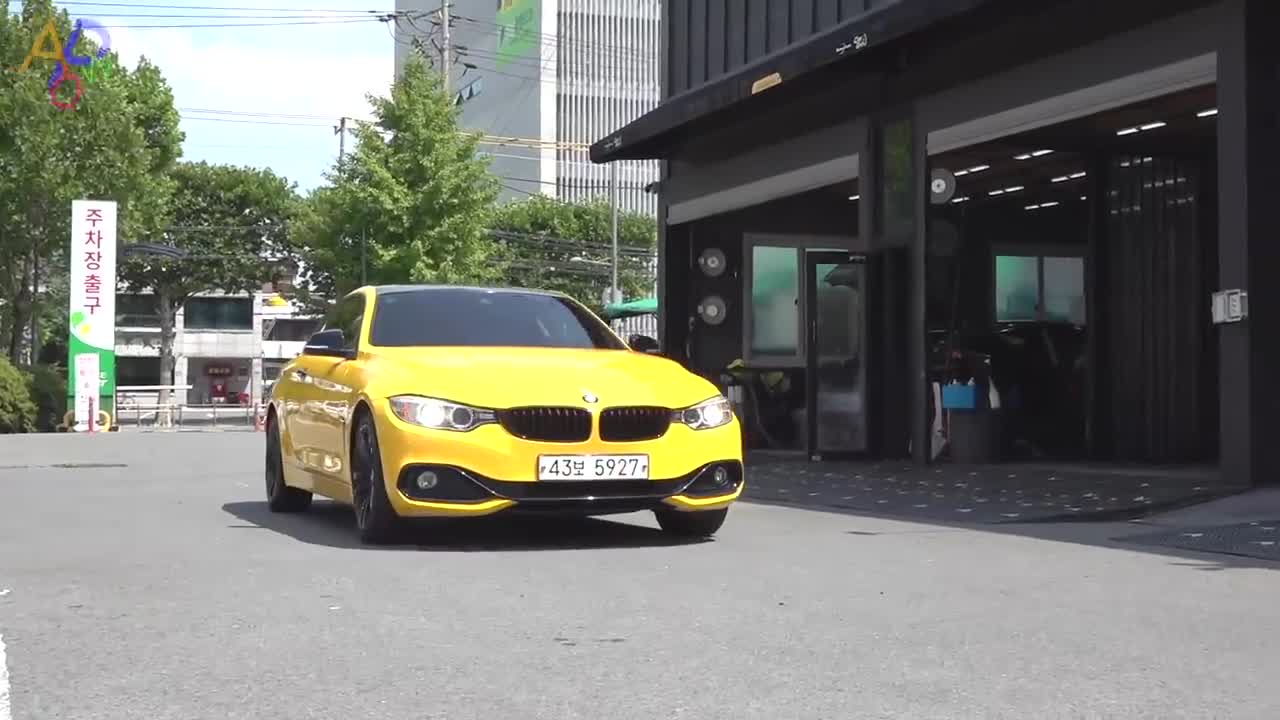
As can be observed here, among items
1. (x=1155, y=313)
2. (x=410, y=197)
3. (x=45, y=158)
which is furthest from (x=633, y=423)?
(x=410, y=197)

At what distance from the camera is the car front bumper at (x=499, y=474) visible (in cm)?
862

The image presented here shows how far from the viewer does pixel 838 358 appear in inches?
770

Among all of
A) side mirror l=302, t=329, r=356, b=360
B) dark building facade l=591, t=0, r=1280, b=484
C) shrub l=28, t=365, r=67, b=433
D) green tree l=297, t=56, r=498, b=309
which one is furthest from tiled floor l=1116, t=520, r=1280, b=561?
green tree l=297, t=56, r=498, b=309

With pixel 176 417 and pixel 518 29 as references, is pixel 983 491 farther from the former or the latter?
pixel 518 29

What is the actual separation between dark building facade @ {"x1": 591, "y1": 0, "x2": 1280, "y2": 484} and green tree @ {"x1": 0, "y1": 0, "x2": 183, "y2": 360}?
20030 millimetres

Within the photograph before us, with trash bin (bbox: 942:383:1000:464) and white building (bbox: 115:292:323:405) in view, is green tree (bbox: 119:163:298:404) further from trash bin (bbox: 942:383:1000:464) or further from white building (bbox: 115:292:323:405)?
trash bin (bbox: 942:383:1000:464)

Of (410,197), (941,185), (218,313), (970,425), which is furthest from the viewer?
(218,313)

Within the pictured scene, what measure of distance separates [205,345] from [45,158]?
59.5m

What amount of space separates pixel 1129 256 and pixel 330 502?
9606mm

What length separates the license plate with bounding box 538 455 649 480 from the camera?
8.66m

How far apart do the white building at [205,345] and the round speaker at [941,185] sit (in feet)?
258

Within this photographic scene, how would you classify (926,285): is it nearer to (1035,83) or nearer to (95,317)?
(1035,83)

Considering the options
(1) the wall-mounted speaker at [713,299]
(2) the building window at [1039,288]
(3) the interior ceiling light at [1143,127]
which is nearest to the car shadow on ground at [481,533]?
(3) the interior ceiling light at [1143,127]

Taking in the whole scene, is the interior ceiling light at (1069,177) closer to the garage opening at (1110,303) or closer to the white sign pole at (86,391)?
the garage opening at (1110,303)
